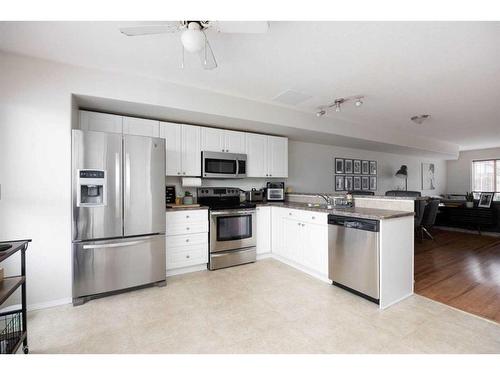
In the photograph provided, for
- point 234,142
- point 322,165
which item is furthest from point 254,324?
point 322,165

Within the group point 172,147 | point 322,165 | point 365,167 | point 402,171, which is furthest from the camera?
point 402,171

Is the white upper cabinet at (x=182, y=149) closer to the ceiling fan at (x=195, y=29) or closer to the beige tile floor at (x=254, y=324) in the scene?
the beige tile floor at (x=254, y=324)

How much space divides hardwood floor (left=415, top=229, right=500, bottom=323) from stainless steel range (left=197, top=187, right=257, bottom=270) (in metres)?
2.08

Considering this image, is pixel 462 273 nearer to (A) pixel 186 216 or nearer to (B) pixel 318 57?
(B) pixel 318 57

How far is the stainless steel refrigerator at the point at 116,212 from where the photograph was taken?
225 centimetres

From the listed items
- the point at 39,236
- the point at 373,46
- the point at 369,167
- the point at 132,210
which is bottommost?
the point at 39,236

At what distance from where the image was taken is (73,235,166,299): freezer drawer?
2271mm

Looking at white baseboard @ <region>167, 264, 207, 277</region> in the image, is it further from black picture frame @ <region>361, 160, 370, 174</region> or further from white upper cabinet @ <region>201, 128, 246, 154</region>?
black picture frame @ <region>361, 160, 370, 174</region>

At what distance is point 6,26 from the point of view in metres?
1.75

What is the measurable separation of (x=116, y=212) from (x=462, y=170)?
1038 cm

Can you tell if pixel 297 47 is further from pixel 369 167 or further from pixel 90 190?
pixel 369 167

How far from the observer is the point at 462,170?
7945 millimetres

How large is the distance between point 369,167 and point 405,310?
4616 millimetres
